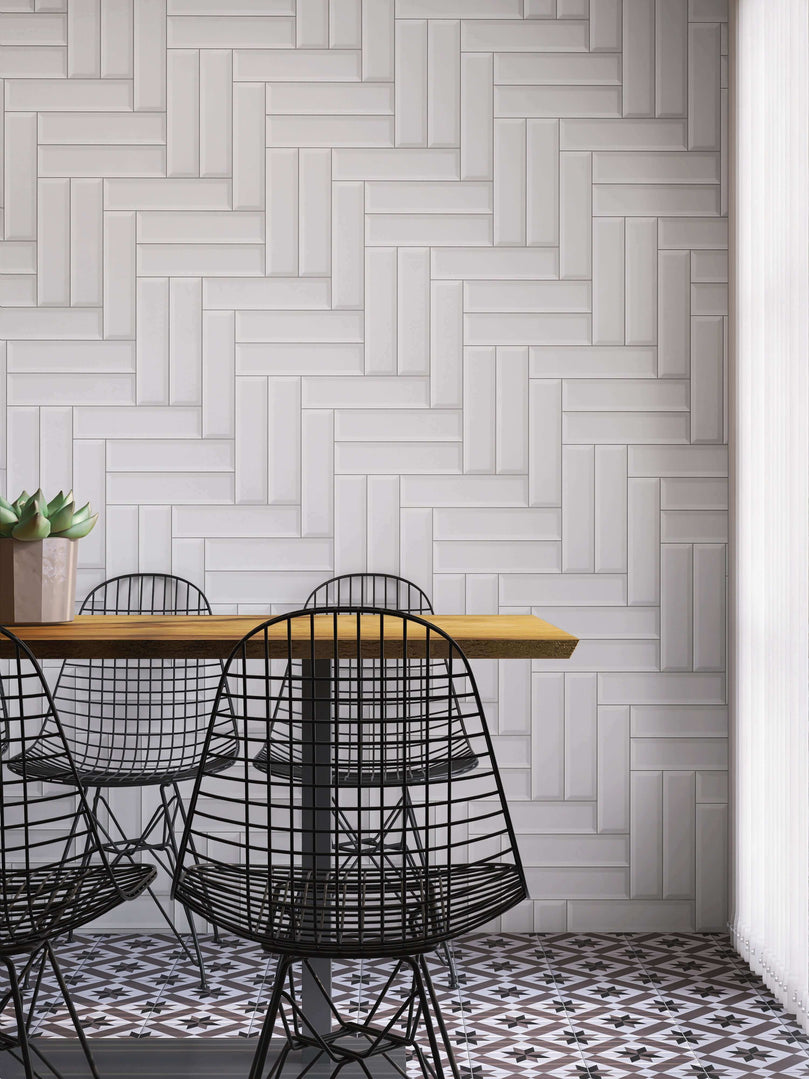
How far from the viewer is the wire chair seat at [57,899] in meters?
1.51

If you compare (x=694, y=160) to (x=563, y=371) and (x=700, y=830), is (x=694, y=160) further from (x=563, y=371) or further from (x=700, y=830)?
(x=700, y=830)

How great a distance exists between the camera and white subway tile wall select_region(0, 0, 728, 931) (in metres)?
3.09

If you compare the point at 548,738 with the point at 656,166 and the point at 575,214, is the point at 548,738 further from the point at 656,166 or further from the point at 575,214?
the point at 656,166

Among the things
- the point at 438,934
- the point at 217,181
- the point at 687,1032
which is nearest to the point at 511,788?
the point at 687,1032

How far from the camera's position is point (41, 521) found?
1.99 m

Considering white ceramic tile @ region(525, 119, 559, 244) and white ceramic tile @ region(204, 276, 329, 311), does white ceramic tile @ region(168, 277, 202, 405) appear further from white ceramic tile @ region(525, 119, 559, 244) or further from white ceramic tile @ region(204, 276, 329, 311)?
white ceramic tile @ region(525, 119, 559, 244)

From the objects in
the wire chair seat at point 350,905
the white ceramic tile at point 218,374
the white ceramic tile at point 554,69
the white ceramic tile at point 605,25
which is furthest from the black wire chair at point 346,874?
the white ceramic tile at point 605,25

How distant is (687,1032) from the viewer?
236 centimetres

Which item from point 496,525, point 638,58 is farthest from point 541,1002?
point 638,58

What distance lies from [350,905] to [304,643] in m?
0.43

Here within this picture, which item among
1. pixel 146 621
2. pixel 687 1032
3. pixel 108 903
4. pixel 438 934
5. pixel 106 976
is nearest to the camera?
pixel 438 934

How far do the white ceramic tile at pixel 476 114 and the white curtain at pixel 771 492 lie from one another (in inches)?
29.2

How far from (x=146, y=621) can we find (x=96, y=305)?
4.37ft

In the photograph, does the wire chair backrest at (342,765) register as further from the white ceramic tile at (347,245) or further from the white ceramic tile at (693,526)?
the white ceramic tile at (347,245)
